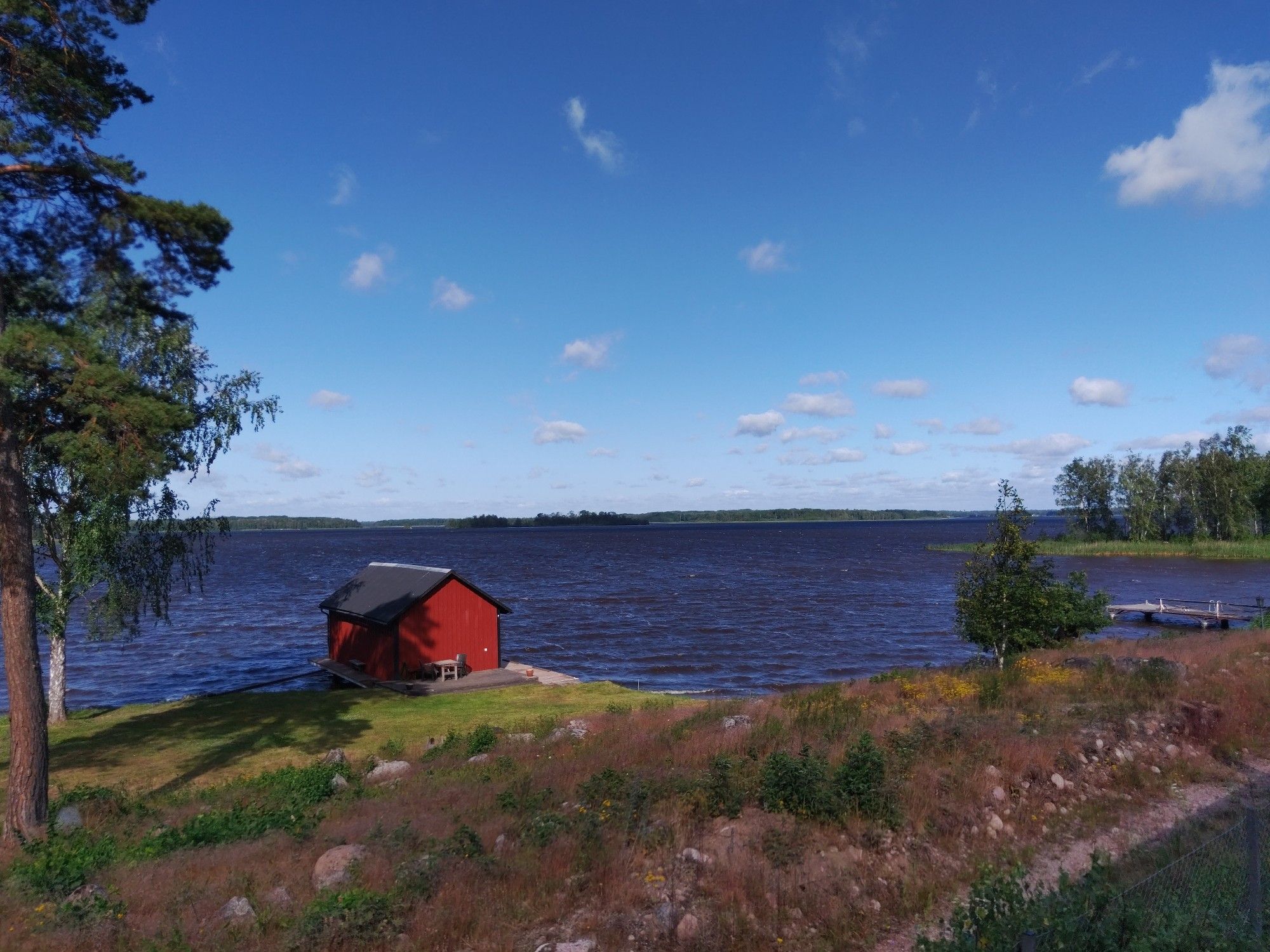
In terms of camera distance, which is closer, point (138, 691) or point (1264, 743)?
point (1264, 743)

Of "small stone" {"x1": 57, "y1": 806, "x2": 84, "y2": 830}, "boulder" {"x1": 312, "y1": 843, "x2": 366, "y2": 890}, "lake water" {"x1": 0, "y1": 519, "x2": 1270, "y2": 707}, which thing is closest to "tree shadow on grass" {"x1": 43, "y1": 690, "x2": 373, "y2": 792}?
"small stone" {"x1": 57, "y1": 806, "x2": 84, "y2": 830}

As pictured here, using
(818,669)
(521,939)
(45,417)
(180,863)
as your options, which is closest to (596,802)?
(521,939)

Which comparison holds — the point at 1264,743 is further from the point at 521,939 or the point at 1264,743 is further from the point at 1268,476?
the point at 1268,476

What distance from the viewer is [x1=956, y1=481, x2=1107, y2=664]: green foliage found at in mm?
23406

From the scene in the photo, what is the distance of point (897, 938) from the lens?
8.18 meters

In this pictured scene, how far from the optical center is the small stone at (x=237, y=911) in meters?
8.48

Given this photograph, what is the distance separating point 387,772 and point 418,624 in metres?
16.8

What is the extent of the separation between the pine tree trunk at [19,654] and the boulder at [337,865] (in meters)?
6.31

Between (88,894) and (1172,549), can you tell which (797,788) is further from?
(1172,549)

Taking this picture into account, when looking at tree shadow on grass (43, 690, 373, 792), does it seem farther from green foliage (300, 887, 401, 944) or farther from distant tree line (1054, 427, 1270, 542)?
distant tree line (1054, 427, 1270, 542)

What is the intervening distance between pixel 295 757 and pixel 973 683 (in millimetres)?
18172

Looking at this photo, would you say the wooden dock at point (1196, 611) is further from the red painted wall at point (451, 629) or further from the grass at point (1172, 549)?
the grass at point (1172, 549)

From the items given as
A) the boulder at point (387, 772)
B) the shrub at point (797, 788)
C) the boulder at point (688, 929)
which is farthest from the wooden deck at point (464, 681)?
the boulder at point (688, 929)

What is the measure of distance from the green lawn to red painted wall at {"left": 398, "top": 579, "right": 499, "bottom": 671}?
2.75 m
